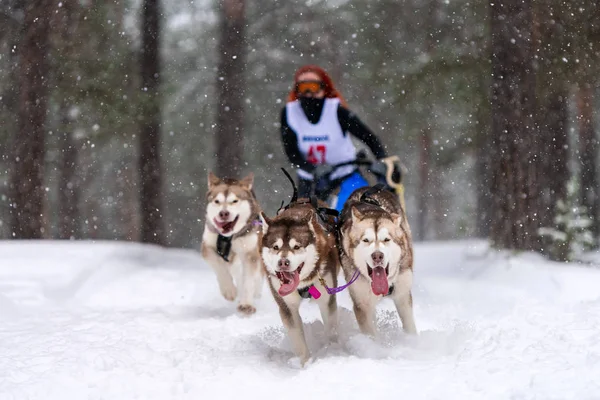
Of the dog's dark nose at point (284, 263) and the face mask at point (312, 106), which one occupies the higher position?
the face mask at point (312, 106)

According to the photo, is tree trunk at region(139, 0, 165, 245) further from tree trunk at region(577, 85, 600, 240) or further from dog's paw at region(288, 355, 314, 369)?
tree trunk at region(577, 85, 600, 240)

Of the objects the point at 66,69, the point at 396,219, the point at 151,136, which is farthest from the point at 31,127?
the point at 396,219

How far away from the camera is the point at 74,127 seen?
13.9 metres

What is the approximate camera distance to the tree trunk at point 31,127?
35.4ft

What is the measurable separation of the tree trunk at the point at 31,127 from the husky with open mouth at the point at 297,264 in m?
7.28

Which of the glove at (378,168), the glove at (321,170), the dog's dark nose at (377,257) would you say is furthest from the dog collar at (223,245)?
the dog's dark nose at (377,257)

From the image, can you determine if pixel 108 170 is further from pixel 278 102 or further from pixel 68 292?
pixel 68 292

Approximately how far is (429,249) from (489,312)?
479 cm

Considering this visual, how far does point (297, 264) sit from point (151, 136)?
9809 millimetres

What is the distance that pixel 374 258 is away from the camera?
441 centimetres

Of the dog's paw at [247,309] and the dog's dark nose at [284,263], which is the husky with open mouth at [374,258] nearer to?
the dog's dark nose at [284,263]

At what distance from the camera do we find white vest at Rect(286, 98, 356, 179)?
20.5 ft

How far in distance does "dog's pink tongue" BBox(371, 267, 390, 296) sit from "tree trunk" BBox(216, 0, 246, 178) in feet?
30.2

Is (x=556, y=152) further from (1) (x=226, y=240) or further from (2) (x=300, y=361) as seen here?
(2) (x=300, y=361)
